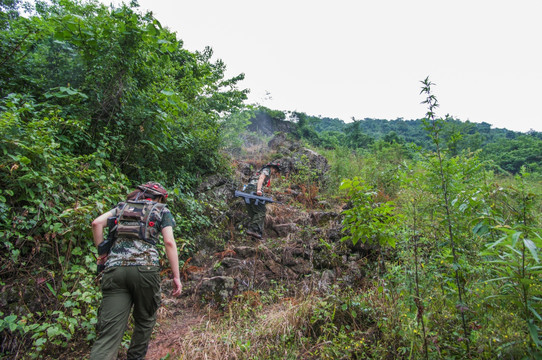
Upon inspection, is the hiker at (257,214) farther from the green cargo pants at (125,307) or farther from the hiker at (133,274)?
the green cargo pants at (125,307)

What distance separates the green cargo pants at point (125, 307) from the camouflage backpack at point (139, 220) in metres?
0.30

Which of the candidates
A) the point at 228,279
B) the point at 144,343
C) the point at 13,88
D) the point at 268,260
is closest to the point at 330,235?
the point at 268,260

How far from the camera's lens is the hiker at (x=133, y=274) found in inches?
83.0

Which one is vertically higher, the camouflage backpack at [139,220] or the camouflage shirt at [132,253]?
the camouflage backpack at [139,220]

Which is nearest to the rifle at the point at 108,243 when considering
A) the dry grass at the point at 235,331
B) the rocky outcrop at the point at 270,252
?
the dry grass at the point at 235,331

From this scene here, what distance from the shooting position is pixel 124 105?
14.4 ft

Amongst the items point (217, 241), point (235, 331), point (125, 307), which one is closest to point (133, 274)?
point (125, 307)

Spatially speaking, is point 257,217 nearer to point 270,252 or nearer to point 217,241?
point 217,241

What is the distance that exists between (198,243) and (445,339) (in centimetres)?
445

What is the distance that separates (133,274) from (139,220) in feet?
1.65

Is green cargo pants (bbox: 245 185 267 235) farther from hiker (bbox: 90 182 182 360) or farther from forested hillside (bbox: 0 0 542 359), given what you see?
hiker (bbox: 90 182 182 360)

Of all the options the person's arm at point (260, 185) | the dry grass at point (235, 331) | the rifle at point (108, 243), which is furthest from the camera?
the person's arm at point (260, 185)

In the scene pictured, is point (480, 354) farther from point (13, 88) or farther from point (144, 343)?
point (13, 88)

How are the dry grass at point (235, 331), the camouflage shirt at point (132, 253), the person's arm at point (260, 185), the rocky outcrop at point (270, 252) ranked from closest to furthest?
the camouflage shirt at point (132, 253) → the dry grass at point (235, 331) → the rocky outcrop at point (270, 252) → the person's arm at point (260, 185)
